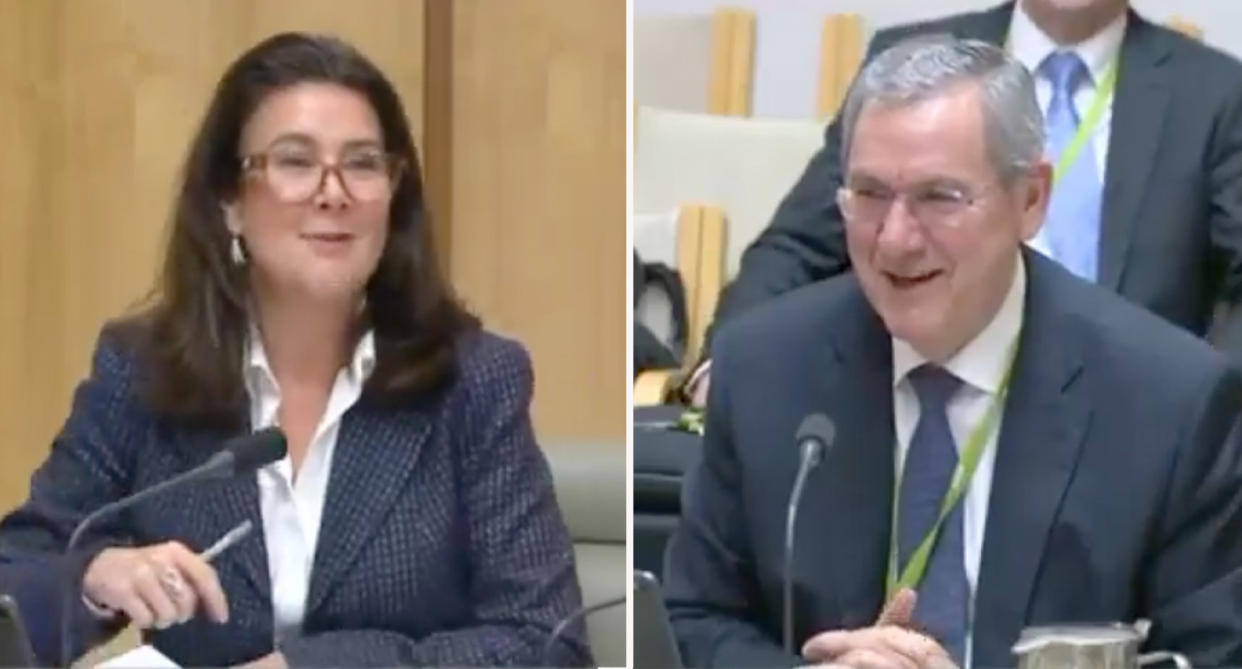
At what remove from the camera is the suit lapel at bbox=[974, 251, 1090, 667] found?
67.9 inches

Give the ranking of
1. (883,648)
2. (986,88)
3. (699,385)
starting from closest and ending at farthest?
(883,648) < (986,88) < (699,385)

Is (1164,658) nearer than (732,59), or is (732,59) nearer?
(1164,658)

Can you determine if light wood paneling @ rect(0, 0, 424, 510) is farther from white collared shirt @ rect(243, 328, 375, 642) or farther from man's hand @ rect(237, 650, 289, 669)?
man's hand @ rect(237, 650, 289, 669)

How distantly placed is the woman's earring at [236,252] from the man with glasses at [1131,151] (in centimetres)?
52

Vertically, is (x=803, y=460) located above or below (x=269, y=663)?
above

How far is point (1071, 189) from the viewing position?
177cm


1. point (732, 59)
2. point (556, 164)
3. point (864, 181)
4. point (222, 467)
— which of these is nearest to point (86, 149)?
point (222, 467)

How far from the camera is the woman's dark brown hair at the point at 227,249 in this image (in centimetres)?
183

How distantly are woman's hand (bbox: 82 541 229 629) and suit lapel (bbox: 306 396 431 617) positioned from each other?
110mm

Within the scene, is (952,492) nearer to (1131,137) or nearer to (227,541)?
(1131,137)

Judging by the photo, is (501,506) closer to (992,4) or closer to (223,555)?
(223,555)

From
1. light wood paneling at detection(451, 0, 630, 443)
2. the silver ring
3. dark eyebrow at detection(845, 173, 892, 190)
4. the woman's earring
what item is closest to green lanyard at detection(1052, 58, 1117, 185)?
dark eyebrow at detection(845, 173, 892, 190)

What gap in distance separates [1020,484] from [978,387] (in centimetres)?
9

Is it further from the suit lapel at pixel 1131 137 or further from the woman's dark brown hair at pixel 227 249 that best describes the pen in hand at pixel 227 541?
the suit lapel at pixel 1131 137
